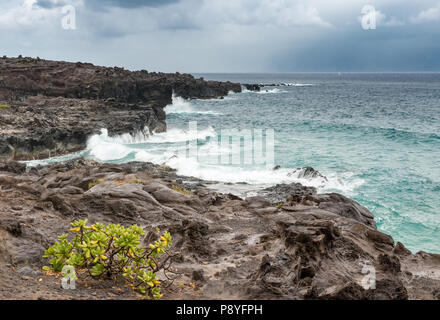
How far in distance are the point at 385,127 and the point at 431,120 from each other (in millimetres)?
11885

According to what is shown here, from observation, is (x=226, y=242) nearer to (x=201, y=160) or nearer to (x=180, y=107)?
(x=201, y=160)

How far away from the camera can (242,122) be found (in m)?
57.1

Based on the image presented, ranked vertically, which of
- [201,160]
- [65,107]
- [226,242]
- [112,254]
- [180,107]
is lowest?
[201,160]

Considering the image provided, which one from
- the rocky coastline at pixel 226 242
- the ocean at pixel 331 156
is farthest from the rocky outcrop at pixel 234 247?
the ocean at pixel 331 156

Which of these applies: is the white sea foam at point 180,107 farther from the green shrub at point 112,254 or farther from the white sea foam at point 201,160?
the green shrub at point 112,254

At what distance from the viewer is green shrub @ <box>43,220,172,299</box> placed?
6034mm

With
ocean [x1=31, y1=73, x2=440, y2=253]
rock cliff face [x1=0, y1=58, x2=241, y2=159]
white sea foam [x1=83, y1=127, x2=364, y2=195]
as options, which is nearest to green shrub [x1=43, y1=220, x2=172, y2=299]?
ocean [x1=31, y1=73, x2=440, y2=253]

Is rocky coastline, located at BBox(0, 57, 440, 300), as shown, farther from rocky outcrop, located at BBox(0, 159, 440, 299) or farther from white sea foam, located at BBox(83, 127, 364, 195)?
white sea foam, located at BBox(83, 127, 364, 195)

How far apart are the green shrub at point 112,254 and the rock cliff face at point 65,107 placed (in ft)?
89.6

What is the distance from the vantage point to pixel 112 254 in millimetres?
6285

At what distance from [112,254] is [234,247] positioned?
3.78 m

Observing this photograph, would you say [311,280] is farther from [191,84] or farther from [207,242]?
[191,84]

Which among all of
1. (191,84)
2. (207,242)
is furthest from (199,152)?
(191,84)

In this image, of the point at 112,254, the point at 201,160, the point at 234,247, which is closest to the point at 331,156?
the point at 201,160
